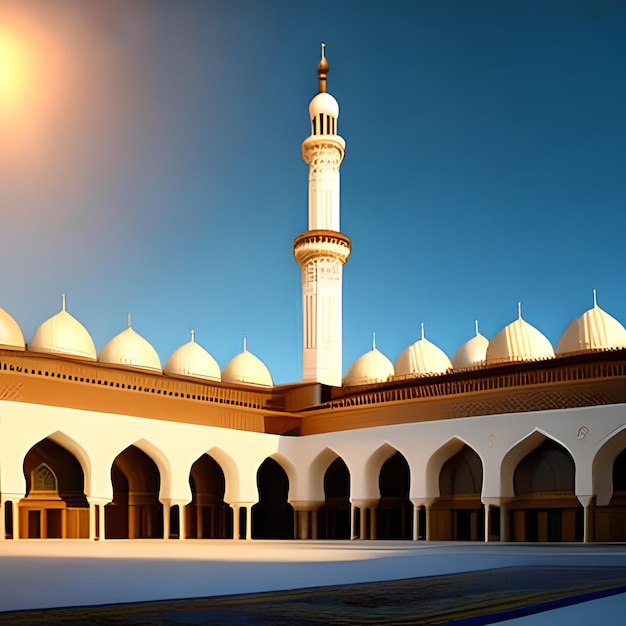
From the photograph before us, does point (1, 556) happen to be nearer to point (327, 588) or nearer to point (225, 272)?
point (327, 588)

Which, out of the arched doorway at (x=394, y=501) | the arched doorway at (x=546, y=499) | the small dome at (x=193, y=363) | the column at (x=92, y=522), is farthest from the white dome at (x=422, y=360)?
the column at (x=92, y=522)

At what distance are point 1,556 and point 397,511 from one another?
43.5 feet

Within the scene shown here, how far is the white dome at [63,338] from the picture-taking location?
23859 mm

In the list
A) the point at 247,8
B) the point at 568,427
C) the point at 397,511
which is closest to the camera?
the point at 247,8

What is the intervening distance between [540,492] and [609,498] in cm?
167

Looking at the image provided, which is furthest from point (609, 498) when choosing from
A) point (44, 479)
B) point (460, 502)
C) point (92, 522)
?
point (44, 479)

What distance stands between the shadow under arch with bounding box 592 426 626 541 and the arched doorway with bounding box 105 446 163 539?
10.8 m

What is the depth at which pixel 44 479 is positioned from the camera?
781 inches

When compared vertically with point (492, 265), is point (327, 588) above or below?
below

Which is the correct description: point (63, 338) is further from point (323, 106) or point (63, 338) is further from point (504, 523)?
point (504, 523)

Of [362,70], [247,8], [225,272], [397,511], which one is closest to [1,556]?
[247,8]

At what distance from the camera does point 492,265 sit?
2789 centimetres

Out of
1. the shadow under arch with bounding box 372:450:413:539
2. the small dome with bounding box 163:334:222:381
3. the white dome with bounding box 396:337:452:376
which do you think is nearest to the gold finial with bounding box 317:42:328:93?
the white dome with bounding box 396:337:452:376

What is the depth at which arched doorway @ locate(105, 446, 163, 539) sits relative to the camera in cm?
2133
